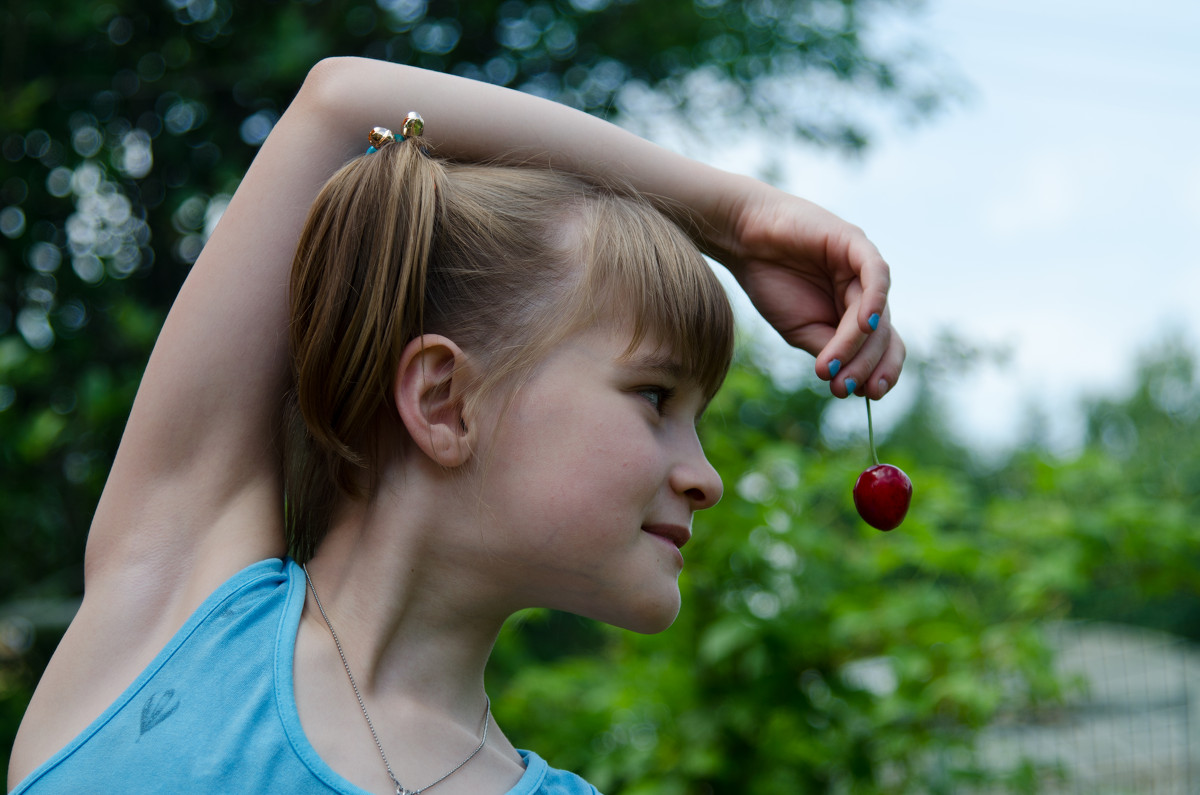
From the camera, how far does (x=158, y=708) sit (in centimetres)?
87

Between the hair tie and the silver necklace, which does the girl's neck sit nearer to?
the silver necklace

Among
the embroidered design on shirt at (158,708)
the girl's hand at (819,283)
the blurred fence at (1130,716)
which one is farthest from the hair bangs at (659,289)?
the blurred fence at (1130,716)

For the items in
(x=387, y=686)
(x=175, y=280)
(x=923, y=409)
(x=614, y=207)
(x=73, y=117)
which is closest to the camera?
(x=387, y=686)

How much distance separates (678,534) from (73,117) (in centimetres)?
227

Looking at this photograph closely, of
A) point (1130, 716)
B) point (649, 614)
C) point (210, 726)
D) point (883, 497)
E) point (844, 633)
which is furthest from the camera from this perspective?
point (1130, 716)

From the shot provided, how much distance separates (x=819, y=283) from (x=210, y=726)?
33.0 inches

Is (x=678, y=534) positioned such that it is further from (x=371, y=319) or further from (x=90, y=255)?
(x=90, y=255)

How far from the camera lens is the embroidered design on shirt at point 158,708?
86 centimetres

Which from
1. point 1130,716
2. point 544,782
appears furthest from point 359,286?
point 1130,716

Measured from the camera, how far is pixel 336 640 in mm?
968

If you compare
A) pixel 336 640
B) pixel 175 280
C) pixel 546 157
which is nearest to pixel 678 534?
pixel 336 640

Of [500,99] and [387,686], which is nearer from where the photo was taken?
[387,686]

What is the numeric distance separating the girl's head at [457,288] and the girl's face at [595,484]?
0.10 feet

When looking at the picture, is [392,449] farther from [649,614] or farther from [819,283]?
[819,283]
